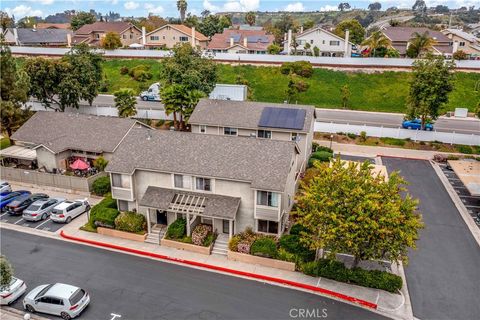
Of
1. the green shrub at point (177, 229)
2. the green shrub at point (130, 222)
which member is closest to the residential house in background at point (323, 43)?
the green shrub at point (130, 222)

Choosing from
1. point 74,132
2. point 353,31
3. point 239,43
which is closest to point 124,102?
point 74,132

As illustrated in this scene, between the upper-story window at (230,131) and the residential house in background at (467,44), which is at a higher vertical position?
the residential house in background at (467,44)

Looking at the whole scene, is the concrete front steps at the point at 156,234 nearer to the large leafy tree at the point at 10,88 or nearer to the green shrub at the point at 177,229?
the green shrub at the point at 177,229

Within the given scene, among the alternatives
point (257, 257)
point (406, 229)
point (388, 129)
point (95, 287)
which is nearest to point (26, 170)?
point (95, 287)

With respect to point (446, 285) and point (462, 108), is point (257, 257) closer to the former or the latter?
point (446, 285)

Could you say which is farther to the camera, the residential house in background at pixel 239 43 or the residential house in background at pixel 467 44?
the residential house in background at pixel 239 43

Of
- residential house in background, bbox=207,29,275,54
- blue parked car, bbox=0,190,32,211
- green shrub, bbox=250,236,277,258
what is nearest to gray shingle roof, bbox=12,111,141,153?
blue parked car, bbox=0,190,32,211

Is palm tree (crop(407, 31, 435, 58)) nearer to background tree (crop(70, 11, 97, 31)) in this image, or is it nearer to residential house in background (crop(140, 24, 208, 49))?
residential house in background (crop(140, 24, 208, 49))
